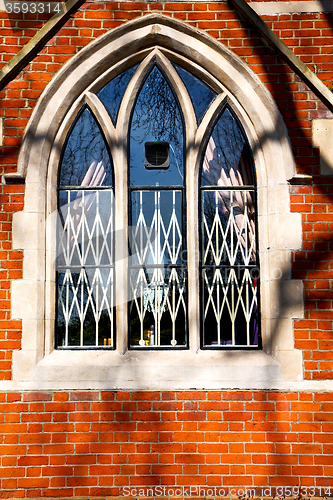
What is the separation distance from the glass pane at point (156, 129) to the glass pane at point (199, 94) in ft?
0.55

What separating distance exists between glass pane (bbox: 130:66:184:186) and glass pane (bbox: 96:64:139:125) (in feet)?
0.54

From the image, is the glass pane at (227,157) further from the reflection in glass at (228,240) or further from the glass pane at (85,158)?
the glass pane at (85,158)

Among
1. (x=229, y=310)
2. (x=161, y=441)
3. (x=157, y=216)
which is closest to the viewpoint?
(x=161, y=441)

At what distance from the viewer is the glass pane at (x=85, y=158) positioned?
3443mm

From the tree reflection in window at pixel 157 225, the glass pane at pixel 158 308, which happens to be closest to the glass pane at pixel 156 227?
the tree reflection in window at pixel 157 225

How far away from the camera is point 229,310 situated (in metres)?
3.28

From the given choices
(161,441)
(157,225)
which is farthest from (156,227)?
(161,441)

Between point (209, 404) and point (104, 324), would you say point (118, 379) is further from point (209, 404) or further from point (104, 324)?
point (209, 404)

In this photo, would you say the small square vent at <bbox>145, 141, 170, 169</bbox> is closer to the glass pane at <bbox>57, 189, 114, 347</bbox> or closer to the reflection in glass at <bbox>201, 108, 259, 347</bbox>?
the reflection in glass at <bbox>201, 108, 259, 347</bbox>

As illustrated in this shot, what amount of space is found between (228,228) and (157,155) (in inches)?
37.4

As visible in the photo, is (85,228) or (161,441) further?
(85,228)

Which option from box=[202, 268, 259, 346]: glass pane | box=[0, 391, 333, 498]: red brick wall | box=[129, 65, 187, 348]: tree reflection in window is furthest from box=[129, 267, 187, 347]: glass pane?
box=[0, 391, 333, 498]: red brick wall

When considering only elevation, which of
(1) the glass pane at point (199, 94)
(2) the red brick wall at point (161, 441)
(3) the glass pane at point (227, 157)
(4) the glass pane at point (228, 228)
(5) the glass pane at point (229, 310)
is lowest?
(2) the red brick wall at point (161, 441)

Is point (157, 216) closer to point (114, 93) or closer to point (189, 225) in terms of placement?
point (189, 225)
